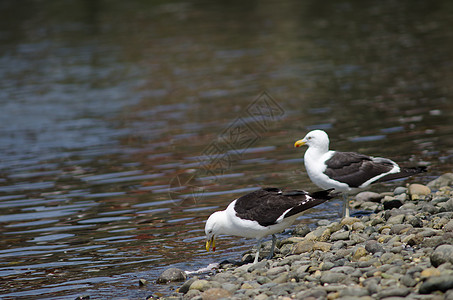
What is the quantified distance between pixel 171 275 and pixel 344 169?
128 inches

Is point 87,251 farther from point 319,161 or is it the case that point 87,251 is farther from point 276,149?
point 276,149

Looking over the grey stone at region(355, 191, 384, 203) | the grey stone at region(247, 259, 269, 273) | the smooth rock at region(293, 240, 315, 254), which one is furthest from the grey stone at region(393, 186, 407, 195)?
the grey stone at region(247, 259, 269, 273)

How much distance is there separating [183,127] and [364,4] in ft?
74.9

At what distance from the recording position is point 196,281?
831cm

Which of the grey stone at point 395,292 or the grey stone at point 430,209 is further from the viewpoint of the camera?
the grey stone at point 430,209

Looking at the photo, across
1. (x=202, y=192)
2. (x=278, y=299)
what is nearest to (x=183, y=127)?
(x=202, y=192)

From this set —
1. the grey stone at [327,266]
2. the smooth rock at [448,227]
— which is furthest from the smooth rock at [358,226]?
the grey stone at [327,266]

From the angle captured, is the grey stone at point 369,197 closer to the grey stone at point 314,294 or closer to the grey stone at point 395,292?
the grey stone at point 314,294

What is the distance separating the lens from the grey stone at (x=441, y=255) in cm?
732

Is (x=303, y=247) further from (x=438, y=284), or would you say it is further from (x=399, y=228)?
(x=438, y=284)

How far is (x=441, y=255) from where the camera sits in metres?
7.36

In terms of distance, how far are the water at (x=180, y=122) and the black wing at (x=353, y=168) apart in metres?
1.22

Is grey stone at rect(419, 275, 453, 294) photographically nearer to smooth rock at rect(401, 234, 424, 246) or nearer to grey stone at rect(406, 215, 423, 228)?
smooth rock at rect(401, 234, 424, 246)

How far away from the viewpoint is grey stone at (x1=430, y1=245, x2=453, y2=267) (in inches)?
288
